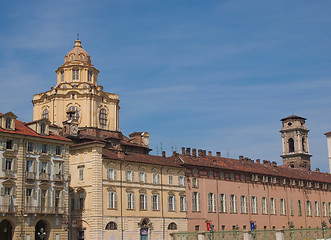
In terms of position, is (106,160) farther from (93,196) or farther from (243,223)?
(243,223)

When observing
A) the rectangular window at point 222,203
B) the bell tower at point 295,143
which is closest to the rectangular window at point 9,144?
the rectangular window at point 222,203

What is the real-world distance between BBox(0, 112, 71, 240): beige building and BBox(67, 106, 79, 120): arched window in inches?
838

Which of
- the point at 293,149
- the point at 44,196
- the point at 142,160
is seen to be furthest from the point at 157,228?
the point at 293,149

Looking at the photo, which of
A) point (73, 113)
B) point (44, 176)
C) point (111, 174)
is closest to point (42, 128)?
point (44, 176)

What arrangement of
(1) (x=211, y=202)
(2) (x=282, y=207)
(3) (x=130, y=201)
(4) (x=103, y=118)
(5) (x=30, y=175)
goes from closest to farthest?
(5) (x=30, y=175) → (3) (x=130, y=201) → (1) (x=211, y=202) → (4) (x=103, y=118) → (2) (x=282, y=207)

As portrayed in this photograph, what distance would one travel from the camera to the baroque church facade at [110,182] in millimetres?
60406

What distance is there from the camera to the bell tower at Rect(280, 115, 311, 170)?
13550cm

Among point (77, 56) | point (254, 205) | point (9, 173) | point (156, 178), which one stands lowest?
point (254, 205)

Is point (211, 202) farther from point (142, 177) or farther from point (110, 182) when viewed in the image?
point (110, 182)

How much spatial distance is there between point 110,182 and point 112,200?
7.23ft

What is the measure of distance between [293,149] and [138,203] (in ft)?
252

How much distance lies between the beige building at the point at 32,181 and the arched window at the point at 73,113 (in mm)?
21284

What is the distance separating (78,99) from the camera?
9031cm

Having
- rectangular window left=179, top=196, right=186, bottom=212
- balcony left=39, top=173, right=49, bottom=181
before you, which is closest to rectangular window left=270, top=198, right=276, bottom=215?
rectangular window left=179, top=196, right=186, bottom=212
